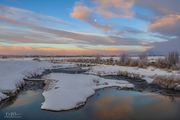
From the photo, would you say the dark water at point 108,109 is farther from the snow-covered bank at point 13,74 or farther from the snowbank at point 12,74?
the snowbank at point 12,74

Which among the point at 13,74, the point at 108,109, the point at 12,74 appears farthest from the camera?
the point at 12,74

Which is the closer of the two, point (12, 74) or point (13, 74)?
point (13, 74)

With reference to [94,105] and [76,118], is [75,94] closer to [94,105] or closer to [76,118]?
[94,105]

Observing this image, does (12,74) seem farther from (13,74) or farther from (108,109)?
(108,109)

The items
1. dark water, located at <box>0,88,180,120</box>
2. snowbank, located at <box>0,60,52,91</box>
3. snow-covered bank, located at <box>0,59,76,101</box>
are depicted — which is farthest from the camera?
snowbank, located at <box>0,60,52,91</box>

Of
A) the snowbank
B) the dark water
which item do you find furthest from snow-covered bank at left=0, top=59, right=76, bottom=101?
the dark water

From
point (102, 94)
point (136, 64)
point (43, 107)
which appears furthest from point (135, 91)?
point (136, 64)


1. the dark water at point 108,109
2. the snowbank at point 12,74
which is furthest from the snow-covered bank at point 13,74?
the dark water at point 108,109

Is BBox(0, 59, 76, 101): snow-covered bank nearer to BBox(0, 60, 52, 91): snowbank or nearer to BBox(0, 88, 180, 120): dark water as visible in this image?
BBox(0, 60, 52, 91): snowbank

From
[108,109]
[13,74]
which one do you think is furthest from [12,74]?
[108,109]
